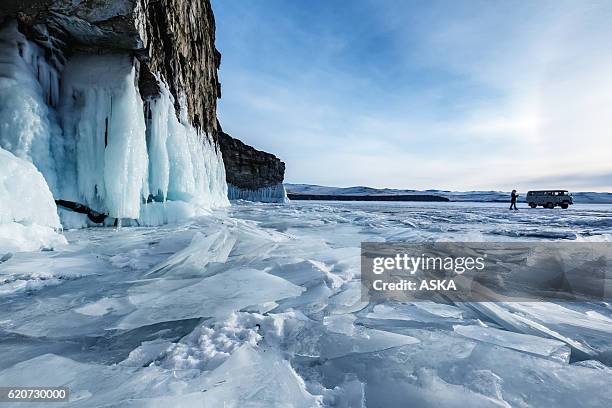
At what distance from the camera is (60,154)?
5.31m

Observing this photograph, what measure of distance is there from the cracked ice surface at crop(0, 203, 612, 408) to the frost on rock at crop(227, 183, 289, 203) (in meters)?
28.8

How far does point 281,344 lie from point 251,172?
97.9 feet

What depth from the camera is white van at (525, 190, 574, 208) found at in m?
17.8

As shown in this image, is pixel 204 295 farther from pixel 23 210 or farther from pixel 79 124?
pixel 79 124

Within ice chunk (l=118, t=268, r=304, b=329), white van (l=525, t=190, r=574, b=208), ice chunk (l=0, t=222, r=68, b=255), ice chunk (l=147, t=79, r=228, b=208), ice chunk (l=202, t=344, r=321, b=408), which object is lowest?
ice chunk (l=202, t=344, r=321, b=408)

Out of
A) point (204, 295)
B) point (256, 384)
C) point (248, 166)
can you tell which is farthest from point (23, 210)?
point (248, 166)

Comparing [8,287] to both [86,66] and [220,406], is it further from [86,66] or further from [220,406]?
[86,66]

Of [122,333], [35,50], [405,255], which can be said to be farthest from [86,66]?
[405,255]

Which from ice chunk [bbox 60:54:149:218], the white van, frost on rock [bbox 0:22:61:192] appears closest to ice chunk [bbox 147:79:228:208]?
ice chunk [bbox 60:54:149:218]

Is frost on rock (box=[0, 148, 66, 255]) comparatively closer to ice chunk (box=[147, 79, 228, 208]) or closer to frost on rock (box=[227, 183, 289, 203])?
ice chunk (box=[147, 79, 228, 208])

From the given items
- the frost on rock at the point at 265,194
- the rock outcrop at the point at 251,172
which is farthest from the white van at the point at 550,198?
the rock outcrop at the point at 251,172

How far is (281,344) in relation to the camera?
4.41 feet

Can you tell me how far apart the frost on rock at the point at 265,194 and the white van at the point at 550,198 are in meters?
21.4

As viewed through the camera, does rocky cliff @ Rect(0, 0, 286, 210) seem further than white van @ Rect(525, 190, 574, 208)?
No
